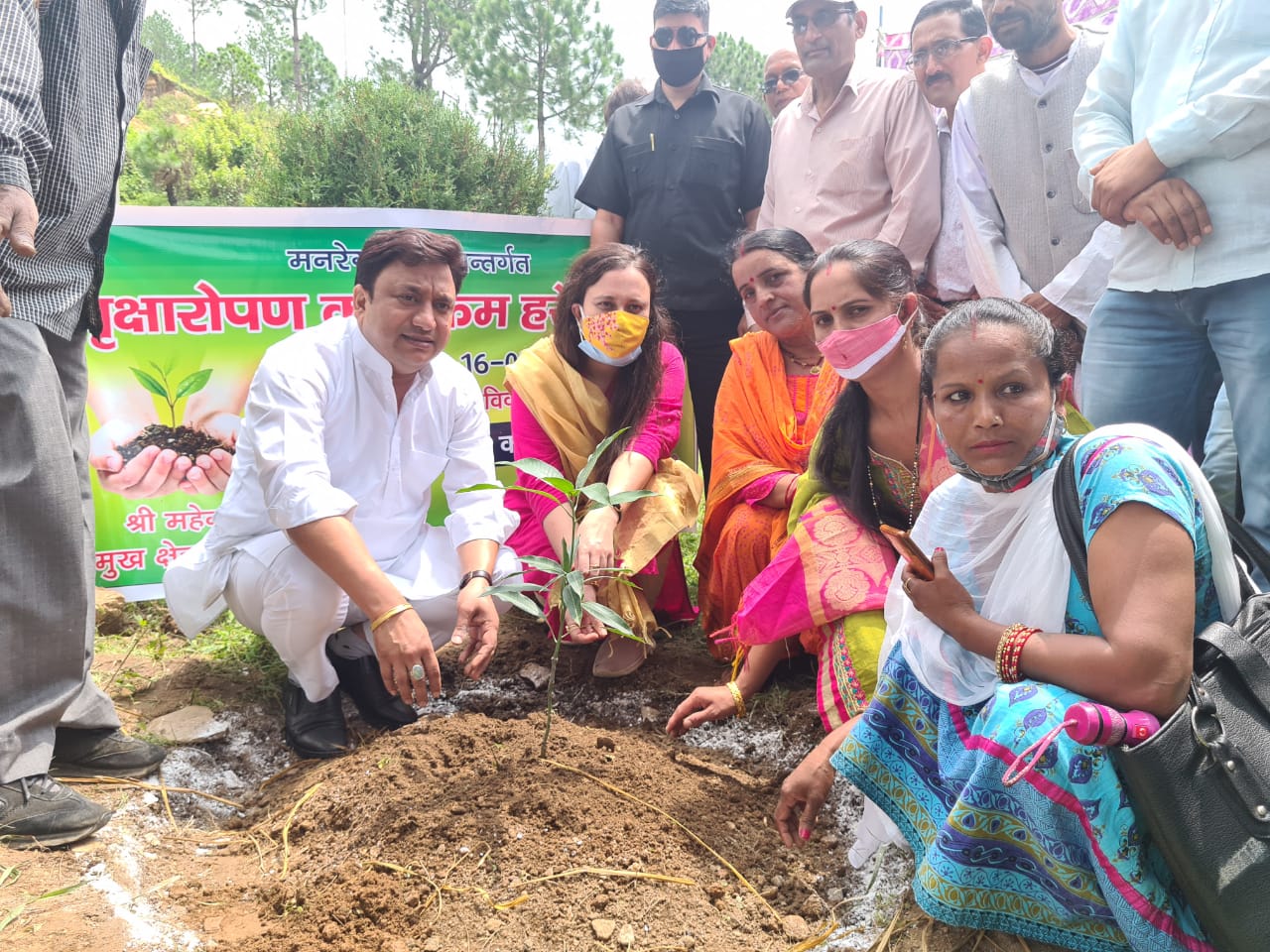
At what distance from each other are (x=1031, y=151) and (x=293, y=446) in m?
2.58

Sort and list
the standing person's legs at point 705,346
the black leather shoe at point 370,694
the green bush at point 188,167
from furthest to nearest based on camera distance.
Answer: the green bush at point 188,167, the standing person's legs at point 705,346, the black leather shoe at point 370,694

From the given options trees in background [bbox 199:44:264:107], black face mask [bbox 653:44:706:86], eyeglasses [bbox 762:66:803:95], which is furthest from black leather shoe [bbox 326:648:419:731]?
trees in background [bbox 199:44:264:107]

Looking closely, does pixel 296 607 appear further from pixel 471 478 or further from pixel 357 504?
pixel 471 478

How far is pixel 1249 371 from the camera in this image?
2.18 metres

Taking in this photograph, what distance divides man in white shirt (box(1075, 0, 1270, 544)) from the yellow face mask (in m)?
1.47

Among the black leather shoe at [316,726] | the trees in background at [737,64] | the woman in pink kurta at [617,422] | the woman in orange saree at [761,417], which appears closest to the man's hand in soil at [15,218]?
the black leather shoe at [316,726]

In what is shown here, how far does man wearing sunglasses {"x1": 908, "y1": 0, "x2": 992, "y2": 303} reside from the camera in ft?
11.5

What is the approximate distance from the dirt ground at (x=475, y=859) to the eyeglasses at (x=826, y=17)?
2618 millimetres

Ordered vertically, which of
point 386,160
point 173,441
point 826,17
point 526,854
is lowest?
point 526,854

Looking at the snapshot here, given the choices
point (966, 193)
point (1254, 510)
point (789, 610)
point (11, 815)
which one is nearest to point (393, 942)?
point (11, 815)

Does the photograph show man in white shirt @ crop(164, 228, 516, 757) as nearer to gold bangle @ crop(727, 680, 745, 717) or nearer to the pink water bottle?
gold bangle @ crop(727, 680, 745, 717)

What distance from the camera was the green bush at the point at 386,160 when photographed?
210 inches

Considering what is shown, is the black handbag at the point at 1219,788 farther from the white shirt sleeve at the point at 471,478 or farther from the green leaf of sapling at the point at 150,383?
the green leaf of sapling at the point at 150,383

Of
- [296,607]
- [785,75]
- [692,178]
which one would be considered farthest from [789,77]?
[296,607]
